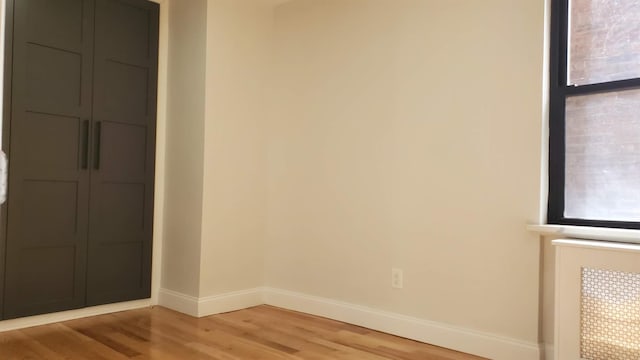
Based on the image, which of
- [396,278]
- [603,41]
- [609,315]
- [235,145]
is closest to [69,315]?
[235,145]

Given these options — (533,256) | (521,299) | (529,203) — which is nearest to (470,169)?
(529,203)

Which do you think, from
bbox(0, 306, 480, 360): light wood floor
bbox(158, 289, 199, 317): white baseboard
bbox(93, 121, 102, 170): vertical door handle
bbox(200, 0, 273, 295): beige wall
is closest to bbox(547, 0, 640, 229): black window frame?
bbox(0, 306, 480, 360): light wood floor

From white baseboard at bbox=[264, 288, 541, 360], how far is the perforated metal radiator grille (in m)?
0.33

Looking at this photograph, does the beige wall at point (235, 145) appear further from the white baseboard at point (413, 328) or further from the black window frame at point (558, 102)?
the black window frame at point (558, 102)

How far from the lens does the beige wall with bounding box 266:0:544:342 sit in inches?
99.7

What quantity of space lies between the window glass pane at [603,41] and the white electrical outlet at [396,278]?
140 centimetres

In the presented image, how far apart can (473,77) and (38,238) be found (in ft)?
8.92

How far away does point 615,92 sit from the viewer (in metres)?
2.36

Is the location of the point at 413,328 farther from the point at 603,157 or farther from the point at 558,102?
the point at 558,102

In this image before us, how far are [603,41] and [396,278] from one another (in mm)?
1658

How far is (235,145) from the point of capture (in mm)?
3551

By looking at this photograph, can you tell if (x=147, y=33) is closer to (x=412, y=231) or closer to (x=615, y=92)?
(x=412, y=231)

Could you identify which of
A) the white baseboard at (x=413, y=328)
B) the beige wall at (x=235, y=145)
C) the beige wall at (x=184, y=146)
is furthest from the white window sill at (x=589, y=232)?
the beige wall at (x=184, y=146)

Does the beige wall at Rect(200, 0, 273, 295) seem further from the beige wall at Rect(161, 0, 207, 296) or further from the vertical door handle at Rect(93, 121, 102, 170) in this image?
the vertical door handle at Rect(93, 121, 102, 170)
